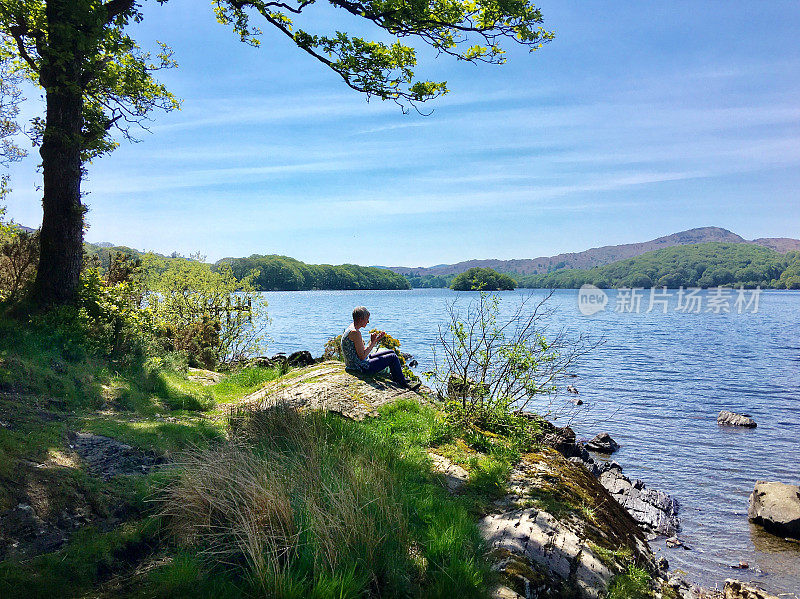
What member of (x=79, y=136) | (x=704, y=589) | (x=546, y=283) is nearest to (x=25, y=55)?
(x=79, y=136)

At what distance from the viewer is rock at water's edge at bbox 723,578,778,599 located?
7.69 meters

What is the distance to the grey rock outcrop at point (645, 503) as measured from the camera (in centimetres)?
1027

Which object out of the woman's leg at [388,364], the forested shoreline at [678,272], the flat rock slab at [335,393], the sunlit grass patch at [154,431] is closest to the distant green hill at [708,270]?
the forested shoreline at [678,272]

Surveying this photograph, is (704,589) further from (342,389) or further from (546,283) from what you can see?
(546,283)

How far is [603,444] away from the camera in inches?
600

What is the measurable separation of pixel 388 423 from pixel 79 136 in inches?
386

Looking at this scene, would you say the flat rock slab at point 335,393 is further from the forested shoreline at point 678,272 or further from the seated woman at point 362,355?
the forested shoreline at point 678,272

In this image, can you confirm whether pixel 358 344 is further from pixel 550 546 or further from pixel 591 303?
pixel 591 303

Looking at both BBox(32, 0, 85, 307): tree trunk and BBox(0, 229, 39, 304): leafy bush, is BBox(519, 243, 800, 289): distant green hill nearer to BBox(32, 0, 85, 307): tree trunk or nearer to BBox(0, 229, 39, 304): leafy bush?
BBox(0, 229, 39, 304): leafy bush

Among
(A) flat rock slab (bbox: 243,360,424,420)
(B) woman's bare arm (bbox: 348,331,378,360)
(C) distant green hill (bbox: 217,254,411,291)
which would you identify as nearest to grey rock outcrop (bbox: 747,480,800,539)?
(A) flat rock slab (bbox: 243,360,424,420)

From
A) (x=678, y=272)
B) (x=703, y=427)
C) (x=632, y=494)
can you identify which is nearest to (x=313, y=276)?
(x=703, y=427)

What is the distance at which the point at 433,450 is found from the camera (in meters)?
7.77

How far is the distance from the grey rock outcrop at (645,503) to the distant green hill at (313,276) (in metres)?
65.2

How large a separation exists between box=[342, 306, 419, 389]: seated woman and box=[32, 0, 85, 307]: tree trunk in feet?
22.8
